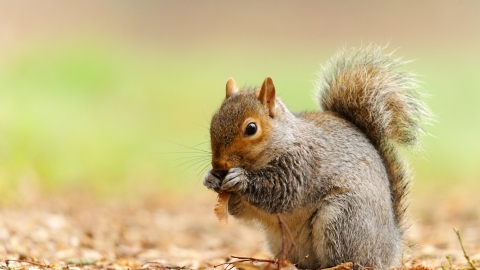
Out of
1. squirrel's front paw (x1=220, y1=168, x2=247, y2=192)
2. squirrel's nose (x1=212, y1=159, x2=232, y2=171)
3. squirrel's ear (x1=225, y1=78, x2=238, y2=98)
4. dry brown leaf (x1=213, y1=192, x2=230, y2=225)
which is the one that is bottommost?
dry brown leaf (x1=213, y1=192, x2=230, y2=225)

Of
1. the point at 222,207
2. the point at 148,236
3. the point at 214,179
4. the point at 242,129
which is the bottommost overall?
the point at 222,207

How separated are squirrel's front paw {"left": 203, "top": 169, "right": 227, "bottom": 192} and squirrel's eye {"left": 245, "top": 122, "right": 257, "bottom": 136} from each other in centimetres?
21

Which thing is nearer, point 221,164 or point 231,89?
point 221,164

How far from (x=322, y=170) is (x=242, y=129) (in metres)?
0.47

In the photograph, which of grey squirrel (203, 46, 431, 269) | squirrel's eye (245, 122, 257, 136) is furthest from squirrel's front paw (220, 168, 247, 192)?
squirrel's eye (245, 122, 257, 136)

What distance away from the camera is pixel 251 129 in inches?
105

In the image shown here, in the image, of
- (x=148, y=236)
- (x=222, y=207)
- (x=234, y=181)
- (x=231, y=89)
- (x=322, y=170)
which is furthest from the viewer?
(x=148, y=236)

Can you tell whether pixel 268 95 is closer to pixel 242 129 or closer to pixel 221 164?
pixel 242 129

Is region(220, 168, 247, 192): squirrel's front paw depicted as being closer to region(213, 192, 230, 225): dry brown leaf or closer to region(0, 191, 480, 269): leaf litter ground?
region(213, 192, 230, 225): dry brown leaf

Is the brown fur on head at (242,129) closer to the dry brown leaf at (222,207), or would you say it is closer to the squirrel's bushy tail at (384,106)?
the dry brown leaf at (222,207)

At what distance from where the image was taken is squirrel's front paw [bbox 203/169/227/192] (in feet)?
8.77

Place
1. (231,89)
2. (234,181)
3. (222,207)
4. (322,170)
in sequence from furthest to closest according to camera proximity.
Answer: (231,89)
(322,170)
(222,207)
(234,181)

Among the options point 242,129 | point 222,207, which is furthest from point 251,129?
point 222,207

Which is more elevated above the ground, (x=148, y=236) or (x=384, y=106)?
(x=148, y=236)
